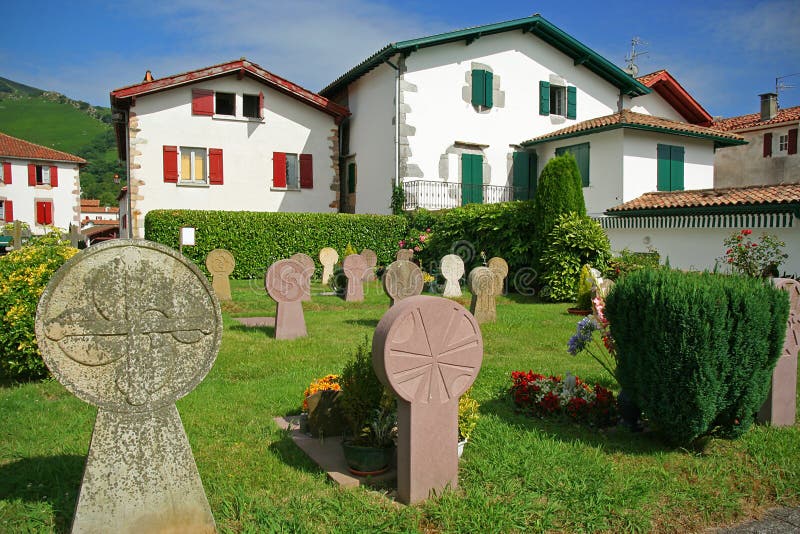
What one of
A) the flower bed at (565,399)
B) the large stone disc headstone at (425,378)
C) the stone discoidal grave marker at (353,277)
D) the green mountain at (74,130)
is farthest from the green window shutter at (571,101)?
the green mountain at (74,130)

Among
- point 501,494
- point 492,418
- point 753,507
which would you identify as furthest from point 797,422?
point 501,494

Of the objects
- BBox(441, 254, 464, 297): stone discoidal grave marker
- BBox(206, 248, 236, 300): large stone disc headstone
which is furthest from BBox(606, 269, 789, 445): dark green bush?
BBox(206, 248, 236, 300): large stone disc headstone

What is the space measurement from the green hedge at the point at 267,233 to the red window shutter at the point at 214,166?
143 inches

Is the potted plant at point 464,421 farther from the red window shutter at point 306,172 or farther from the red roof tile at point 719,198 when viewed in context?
the red window shutter at point 306,172

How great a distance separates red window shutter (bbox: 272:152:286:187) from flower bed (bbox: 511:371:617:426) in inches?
749

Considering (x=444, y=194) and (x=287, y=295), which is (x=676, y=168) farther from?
(x=287, y=295)

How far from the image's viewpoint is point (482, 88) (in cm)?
2331

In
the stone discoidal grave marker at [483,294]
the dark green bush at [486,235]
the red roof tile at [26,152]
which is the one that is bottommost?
the stone discoidal grave marker at [483,294]

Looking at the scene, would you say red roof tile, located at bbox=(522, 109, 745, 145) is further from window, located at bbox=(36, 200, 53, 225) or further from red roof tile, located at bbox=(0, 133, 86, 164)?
window, located at bbox=(36, 200, 53, 225)

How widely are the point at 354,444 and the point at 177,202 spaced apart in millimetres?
19595

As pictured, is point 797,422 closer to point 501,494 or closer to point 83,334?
point 501,494

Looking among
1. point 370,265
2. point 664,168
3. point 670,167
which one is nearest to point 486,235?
point 370,265

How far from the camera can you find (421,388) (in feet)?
12.0

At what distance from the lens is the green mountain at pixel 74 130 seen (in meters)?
91.6
